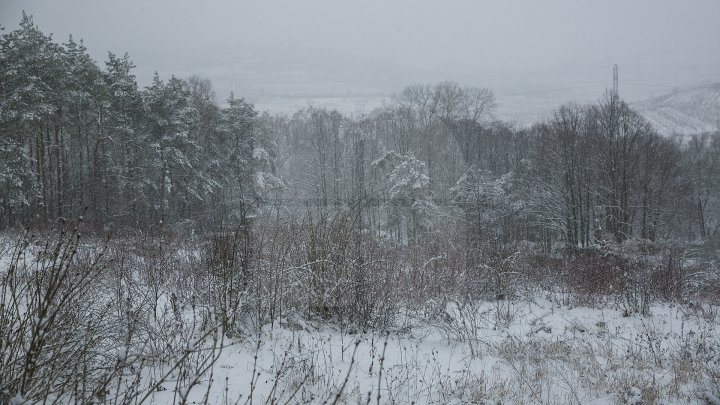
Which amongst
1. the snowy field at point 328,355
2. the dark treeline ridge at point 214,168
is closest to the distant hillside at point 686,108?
the dark treeline ridge at point 214,168

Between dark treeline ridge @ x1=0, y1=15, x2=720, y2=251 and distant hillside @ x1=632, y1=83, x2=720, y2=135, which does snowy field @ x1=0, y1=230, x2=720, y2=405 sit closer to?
dark treeline ridge @ x1=0, y1=15, x2=720, y2=251

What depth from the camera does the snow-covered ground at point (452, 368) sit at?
Answer: 4.34 metres

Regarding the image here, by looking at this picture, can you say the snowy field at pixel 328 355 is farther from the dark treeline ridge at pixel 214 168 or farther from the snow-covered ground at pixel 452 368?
the dark treeline ridge at pixel 214 168

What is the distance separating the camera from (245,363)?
4.91 metres

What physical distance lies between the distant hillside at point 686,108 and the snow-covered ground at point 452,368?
4786 inches

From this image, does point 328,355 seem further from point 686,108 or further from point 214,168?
point 686,108

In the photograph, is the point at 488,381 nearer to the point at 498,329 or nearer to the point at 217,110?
the point at 498,329

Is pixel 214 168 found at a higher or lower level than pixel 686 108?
lower

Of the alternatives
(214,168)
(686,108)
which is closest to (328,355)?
(214,168)

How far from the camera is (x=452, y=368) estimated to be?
554cm

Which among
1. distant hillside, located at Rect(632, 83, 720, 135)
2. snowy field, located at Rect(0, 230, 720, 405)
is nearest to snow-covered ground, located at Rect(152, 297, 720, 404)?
snowy field, located at Rect(0, 230, 720, 405)

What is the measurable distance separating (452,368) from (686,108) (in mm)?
159674

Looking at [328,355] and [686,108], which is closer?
[328,355]

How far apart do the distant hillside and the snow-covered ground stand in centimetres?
12157
